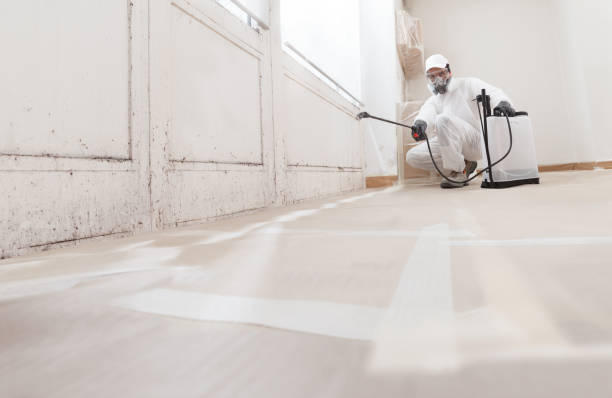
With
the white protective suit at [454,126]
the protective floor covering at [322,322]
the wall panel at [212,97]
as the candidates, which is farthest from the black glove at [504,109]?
the protective floor covering at [322,322]

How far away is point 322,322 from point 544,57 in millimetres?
6671

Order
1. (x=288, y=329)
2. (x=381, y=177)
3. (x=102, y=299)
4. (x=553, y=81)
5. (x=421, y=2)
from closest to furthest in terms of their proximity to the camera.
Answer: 1. (x=288, y=329)
2. (x=102, y=299)
3. (x=381, y=177)
4. (x=553, y=81)
5. (x=421, y=2)

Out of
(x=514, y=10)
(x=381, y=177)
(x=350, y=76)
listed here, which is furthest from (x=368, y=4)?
(x=514, y=10)

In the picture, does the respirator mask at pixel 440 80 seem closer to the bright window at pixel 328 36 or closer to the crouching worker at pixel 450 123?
the crouching worker at pixel 450 123

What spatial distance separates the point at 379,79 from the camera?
4.18m

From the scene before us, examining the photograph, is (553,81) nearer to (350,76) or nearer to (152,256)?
(350,76)

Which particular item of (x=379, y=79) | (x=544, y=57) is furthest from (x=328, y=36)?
(x=544, y=57)

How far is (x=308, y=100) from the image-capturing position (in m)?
2.67

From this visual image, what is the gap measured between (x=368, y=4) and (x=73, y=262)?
4.40 meters

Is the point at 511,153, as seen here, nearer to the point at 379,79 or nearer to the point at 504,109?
the point at 504,109

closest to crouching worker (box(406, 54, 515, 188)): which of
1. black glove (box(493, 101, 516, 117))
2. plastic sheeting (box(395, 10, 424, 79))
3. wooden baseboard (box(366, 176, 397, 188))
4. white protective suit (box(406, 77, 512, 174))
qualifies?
white protective suit (box(406, 77, 512, 174))

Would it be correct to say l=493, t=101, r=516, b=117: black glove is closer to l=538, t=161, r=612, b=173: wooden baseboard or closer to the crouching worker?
the crouching worker

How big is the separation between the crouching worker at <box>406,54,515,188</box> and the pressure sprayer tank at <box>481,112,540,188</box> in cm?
50

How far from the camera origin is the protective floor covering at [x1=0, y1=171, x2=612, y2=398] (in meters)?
0.28
